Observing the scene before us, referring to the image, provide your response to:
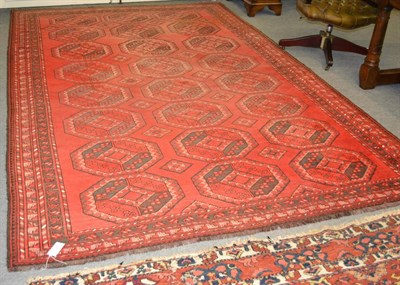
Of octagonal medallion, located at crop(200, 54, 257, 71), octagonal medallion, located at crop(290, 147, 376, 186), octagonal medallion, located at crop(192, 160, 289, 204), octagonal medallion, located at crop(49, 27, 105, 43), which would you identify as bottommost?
octagonal medallion, located at crop(290, 147, 376, 186)

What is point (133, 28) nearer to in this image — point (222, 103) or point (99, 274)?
point (222, 103)

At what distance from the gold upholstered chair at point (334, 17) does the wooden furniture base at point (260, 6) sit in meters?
1.06

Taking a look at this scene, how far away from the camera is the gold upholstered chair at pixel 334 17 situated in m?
3.83

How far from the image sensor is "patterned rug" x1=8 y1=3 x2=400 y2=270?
2271mm

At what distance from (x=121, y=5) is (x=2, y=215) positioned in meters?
3.77

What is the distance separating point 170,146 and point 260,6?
300cm

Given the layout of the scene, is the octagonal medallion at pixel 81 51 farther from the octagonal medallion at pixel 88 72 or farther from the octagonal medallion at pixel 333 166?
the octagonal medallion at pixel 333 166

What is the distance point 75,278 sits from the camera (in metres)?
1.96

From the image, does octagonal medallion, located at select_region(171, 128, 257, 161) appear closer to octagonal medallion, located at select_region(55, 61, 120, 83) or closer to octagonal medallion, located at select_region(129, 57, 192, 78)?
octagonal medallion, located at select_region(129, 57, 192, 78)

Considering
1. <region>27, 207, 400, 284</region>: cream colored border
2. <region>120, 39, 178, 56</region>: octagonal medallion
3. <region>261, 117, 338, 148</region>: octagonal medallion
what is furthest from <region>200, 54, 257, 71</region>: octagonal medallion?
<region>27, 207, 400, 284</region>: cream colored border

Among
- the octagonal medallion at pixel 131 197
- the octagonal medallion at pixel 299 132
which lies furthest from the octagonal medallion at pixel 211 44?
the octagonal medallion at pixel 131 197

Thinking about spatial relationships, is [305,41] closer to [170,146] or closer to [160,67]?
[160,67]

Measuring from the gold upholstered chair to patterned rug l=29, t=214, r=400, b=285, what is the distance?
2104mm

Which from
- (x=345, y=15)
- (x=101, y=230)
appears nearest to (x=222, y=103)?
(x=345, y=15)
